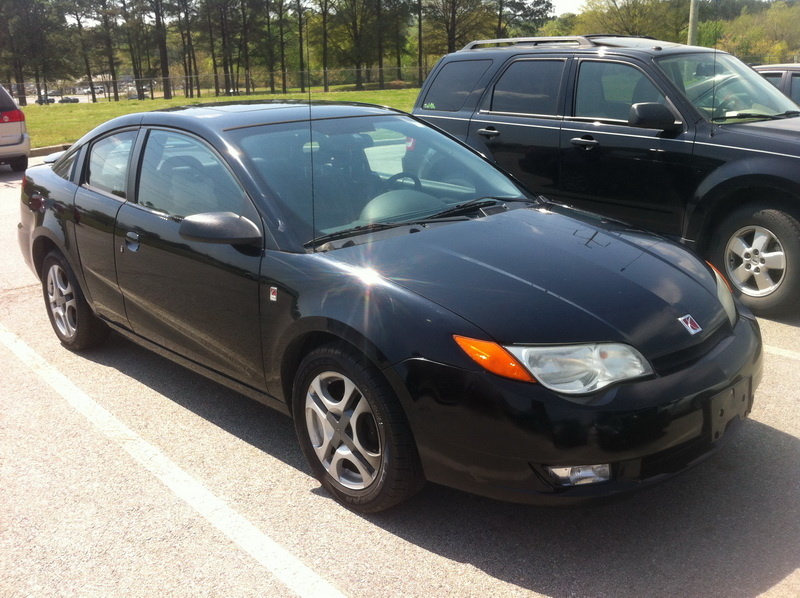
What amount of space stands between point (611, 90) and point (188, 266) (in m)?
3.92

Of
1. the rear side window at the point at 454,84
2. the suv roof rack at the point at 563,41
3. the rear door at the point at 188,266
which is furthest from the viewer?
the rear side window at the point at 454,84

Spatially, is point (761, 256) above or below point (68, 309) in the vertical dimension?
above

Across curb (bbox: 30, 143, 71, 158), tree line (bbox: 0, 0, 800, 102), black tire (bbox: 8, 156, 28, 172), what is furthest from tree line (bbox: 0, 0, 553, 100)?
black tire (bbox: 8, 156, 28, 172)

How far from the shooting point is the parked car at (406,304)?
9.36ft

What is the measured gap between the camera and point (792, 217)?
5516 millimetres

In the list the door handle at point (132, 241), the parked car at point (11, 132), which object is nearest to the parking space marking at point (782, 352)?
the door handle at point (132, 241)

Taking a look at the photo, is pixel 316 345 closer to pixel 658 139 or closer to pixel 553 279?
pixel 553 279

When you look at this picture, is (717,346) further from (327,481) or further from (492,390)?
(327,481)

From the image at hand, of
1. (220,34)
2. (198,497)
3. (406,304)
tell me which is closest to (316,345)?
(406,304)

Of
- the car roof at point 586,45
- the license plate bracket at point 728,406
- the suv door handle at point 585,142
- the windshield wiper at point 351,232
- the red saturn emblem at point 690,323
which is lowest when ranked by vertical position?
the license plate bracket at point 728,406

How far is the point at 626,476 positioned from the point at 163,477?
2.04 metres

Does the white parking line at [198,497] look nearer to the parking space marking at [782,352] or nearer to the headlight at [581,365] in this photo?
the headlight at [581,365]

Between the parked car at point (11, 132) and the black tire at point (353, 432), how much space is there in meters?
14.3

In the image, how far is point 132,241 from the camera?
4.35 metres
